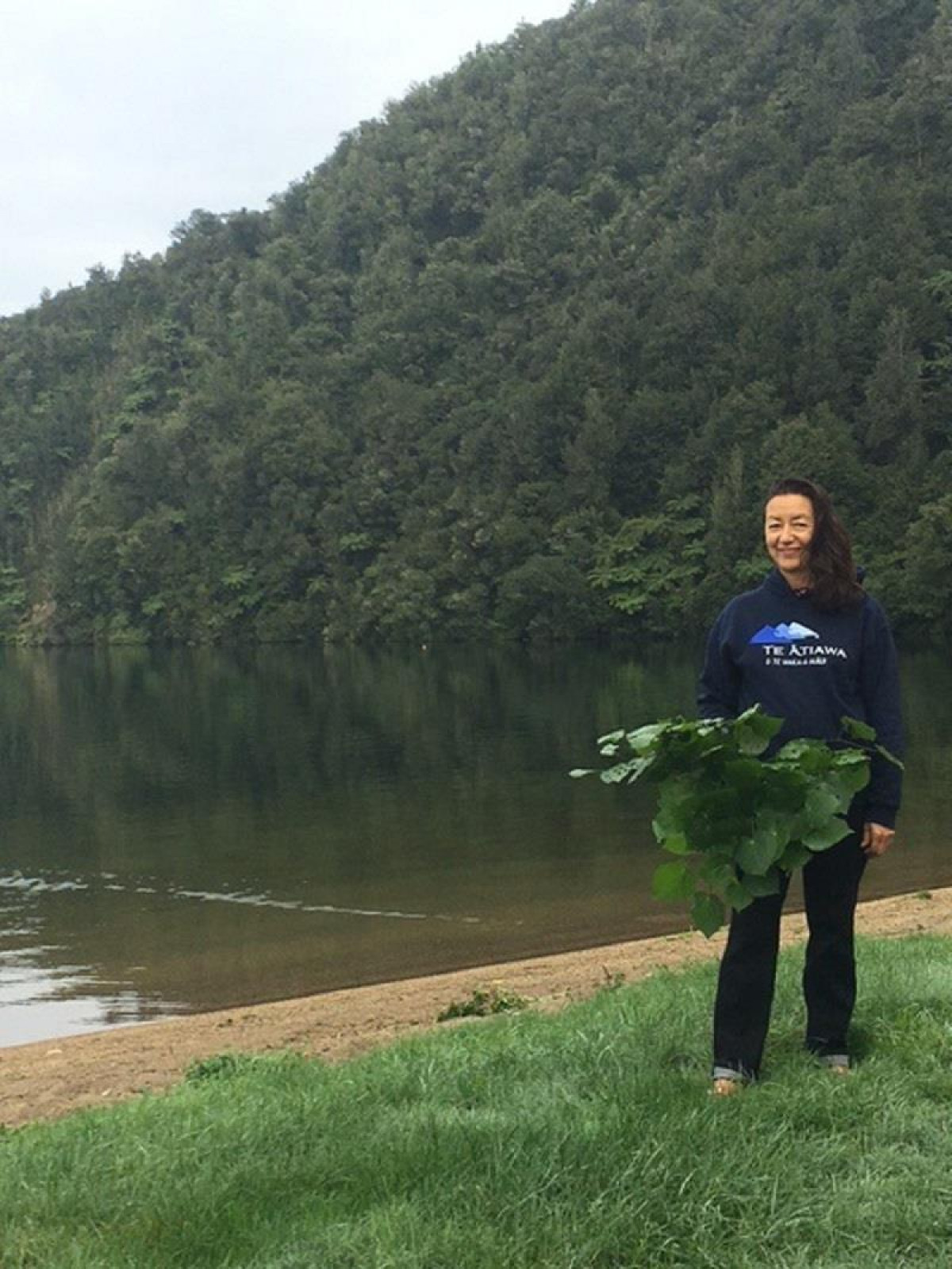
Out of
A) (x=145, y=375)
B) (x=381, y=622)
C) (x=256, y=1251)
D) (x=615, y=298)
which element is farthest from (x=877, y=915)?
(x=145, y=375)

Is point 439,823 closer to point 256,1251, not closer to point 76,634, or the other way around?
point 256,1251

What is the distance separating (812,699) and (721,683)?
0.90 feet

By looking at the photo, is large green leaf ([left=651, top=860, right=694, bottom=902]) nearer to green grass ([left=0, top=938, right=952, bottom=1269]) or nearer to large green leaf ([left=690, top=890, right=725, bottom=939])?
large green leaf ([left=690, top=890, right=725, bottom=939])

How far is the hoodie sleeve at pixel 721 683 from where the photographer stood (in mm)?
4453

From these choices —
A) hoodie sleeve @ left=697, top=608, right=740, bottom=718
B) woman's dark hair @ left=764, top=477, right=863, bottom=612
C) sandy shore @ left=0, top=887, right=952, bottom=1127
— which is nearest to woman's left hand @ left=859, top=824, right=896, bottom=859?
hoodie sleeve @ left=697, top=608, right=740, bottom=718

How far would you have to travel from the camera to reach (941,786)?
18.6 m

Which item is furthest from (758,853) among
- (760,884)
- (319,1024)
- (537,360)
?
(537,360)

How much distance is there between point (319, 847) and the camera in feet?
54.5

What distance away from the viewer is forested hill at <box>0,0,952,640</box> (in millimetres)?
60938

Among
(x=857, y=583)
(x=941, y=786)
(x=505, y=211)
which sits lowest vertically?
(x=941, y=786)

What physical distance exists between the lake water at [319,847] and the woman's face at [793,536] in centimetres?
682

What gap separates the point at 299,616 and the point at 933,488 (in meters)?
33.8

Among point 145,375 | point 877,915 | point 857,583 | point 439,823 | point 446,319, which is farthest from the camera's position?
point 145,375

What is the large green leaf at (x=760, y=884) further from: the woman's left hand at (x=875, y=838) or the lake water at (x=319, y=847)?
the lake water at (x=319, y=847)
